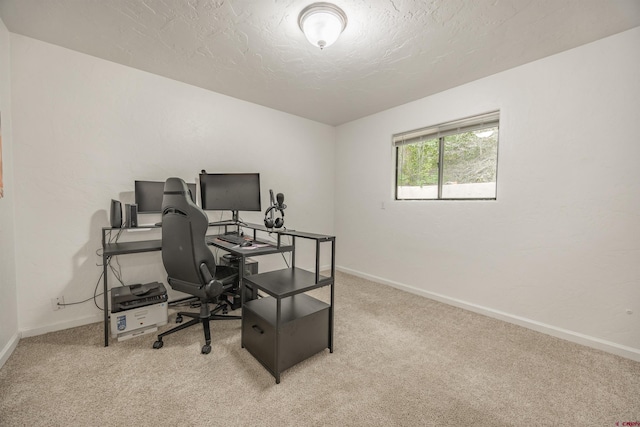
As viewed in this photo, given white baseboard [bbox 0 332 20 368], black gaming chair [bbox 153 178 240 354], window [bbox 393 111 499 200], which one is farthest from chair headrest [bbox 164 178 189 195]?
window [bbox 393 111 499 200]

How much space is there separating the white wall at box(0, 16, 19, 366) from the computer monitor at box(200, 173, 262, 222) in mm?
1401

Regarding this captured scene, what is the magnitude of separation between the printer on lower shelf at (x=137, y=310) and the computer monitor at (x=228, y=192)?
3.19 feet

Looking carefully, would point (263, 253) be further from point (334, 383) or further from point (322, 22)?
point (322, 22)

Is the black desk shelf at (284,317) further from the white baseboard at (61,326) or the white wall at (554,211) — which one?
the white wall at (554,211)

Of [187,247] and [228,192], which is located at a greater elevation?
[228,192]

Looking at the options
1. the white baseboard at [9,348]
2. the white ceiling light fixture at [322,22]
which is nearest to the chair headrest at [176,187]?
the white ceiling light fixture at [322,22]

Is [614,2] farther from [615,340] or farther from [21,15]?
[21,15]

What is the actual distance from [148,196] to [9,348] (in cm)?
147

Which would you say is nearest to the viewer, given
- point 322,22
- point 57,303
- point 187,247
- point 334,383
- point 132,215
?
point 334,383

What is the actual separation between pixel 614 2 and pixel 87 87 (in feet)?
13.8

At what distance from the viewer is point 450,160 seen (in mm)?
3094

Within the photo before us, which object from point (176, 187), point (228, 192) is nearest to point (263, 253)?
point (176, 187)

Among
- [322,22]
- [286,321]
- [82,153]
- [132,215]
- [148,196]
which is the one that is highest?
[322,22]

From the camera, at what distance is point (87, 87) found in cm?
234
